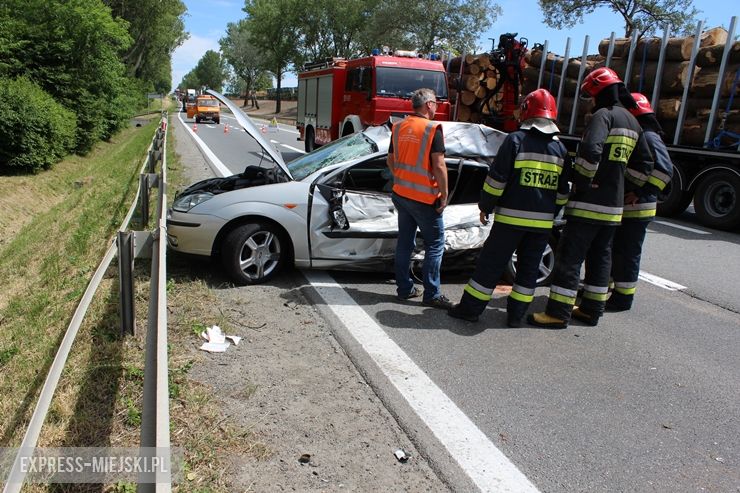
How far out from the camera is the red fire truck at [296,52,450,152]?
1339 centimetres

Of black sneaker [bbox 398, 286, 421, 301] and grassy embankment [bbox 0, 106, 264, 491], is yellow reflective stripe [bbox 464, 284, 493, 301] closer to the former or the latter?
black sneaker [bbox 398, 286, 421, 301]

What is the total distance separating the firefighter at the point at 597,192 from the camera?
4598 mm

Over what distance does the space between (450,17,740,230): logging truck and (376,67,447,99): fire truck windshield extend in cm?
331

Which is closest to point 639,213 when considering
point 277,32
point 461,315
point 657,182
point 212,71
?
point 657,182

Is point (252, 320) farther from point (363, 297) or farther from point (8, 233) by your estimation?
point (8, 233)

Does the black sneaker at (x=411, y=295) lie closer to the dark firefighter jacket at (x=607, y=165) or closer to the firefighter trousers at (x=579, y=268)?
the firefighter trousers at (x=579, y=268)

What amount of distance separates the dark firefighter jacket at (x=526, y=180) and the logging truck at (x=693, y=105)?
4.78 m

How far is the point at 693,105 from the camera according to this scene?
964cm

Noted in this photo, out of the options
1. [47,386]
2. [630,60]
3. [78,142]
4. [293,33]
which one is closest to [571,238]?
[47,386]

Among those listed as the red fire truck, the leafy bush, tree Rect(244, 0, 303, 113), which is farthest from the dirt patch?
tree Rect(244, 0, 303, 113)

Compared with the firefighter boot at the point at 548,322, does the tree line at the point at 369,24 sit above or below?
above

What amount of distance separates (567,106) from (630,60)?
1.60 metres

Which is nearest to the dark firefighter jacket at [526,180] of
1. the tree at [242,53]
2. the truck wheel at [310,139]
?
the truck wheel at [310,139]

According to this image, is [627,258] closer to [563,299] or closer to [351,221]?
[563,299]
